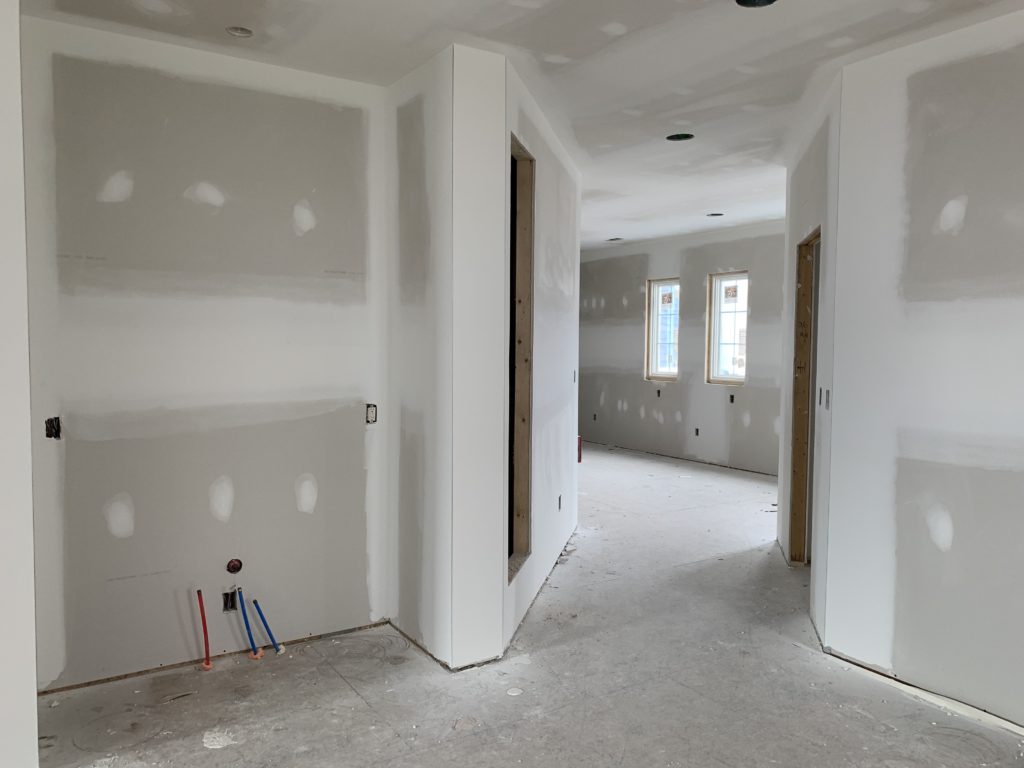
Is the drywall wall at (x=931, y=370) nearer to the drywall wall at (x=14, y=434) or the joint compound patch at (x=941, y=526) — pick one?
the joint compound patch at (x=941, y=526)

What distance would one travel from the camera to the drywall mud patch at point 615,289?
369 inches

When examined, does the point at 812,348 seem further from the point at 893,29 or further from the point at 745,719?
the point at 745,719

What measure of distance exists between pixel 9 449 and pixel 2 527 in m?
0.21

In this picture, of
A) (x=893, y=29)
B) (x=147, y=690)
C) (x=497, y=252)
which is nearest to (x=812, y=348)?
(x=893, y=29)

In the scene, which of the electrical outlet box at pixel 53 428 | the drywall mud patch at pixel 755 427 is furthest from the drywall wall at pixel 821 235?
the drywall mud patch at pixel 755 427

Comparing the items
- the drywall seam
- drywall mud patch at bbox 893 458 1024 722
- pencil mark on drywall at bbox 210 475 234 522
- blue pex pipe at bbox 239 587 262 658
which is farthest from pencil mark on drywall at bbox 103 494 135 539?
the drywall seam

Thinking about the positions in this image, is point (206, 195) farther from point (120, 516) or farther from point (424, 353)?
point (120, 516)

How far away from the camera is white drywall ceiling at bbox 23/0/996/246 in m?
2.58

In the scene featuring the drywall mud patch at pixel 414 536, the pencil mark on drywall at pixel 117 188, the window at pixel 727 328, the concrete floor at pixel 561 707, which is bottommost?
the concrete floor at pixel 561 707

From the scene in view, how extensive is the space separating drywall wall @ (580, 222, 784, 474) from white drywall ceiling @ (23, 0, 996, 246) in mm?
3732

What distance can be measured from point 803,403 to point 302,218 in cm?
322

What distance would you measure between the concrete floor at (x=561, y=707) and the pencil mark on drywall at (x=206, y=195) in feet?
6.50

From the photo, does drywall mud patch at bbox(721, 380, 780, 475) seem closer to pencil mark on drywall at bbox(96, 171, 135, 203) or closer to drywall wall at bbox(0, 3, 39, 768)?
pencil mark on drywall at bbox(96, 171, 135, 203)

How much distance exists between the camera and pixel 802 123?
156 inches
